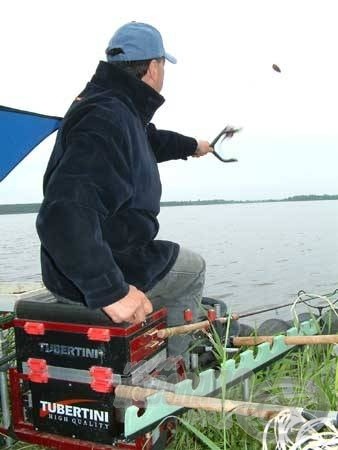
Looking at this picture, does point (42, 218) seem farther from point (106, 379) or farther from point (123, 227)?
point (106, 379)

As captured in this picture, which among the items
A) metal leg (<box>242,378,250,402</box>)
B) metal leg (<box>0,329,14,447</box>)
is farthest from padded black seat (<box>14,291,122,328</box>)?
metal leg (<box>242,378,250,402</box>)

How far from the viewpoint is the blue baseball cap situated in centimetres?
332

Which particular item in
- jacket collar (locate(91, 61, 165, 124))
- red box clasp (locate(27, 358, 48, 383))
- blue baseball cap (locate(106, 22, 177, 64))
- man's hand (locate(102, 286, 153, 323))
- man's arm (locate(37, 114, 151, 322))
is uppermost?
blue baseball cap (locate(106, 22, 177, 64))

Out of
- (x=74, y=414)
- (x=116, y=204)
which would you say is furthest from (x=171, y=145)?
(x=74, y=414)

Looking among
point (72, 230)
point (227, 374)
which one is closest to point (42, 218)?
point (72, 230)

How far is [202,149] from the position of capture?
14.9ft

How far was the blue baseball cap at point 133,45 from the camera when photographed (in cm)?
332

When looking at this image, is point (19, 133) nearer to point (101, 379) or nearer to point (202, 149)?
point (202, 149)

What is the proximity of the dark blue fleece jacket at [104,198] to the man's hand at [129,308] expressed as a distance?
0.05 metres

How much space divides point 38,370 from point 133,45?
2.05 m

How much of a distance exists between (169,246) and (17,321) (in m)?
1.07

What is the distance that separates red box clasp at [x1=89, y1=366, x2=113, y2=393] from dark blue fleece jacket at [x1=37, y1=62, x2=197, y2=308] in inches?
16.9

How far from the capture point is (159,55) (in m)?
3.40

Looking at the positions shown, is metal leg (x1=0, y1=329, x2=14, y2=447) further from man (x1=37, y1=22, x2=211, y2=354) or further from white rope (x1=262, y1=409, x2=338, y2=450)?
white rope (x1=262, y1=409, x2=338, y2=450)
